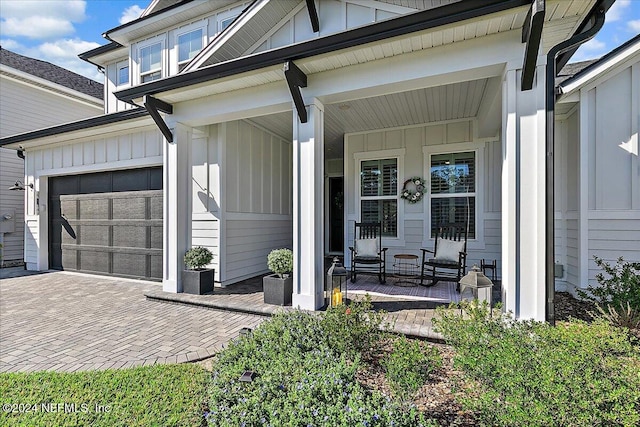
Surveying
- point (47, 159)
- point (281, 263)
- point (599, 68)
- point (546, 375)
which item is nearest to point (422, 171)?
point (599, 68)

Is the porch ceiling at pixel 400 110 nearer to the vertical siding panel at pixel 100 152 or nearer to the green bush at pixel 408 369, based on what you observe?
the vertical siding panel at pixel 100 152

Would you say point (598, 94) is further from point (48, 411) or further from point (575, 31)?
point (48, 411)

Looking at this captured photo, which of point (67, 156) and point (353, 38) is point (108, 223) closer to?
point (67, 156)

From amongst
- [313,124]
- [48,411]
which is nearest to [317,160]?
[313,124]

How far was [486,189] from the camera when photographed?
541 cm

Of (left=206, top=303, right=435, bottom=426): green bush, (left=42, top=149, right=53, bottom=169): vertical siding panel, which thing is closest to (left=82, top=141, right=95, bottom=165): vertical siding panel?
(left=42, top=149, right=53, bottom=169): vertical siding panel

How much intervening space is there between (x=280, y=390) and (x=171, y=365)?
1374mm

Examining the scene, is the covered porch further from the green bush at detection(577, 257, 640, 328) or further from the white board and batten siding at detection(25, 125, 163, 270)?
the white board and batten siding at detection(25, 125, 163, 270)

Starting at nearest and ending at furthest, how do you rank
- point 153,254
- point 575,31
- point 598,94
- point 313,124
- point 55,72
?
point 575,31 < point 313,124 < point 598,94 < point 153,254 < point 55,72

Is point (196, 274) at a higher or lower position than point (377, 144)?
lower

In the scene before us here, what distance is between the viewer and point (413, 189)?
5.90 meters

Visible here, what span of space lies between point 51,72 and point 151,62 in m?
5.26

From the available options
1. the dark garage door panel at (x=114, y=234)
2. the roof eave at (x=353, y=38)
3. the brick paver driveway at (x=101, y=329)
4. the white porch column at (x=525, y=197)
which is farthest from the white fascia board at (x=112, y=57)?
the white porch column at (x=525, y=197)

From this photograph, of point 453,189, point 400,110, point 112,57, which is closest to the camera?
point 400,110
